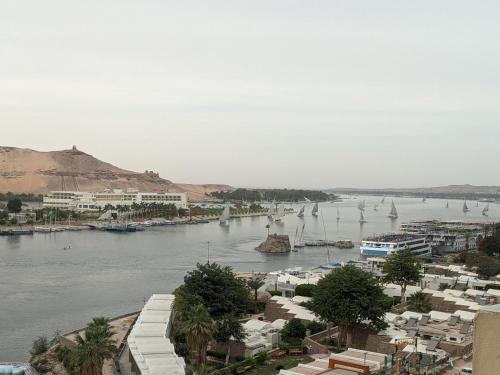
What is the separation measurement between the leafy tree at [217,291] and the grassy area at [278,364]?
1.63m

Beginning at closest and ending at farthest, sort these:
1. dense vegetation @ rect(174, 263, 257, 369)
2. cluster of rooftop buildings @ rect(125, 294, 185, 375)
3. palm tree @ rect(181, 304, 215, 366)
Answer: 1. cluster of rooftop buildings @ rect(125, 294, 185, 375)
2. palm tree @ rect(181, 304, 215, 366)
3. dense vegetation @ rect(174, 263, 257, 369)

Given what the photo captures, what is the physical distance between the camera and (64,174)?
80.1m

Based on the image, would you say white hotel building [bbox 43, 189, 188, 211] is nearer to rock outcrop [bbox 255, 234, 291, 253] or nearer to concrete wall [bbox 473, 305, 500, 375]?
rock outcrop [bbox 255, 234, 291, 253]

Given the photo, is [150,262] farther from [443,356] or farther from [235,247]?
[443,356]

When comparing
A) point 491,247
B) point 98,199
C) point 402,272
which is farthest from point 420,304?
point 98,199

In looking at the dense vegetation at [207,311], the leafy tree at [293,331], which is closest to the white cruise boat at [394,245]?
the leafy tree at [293,331]

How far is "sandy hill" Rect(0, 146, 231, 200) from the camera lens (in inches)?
3014

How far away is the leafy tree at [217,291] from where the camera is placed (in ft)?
35.9

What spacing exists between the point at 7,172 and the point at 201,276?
75995mm

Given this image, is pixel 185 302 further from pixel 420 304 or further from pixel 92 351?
pixel 420 304

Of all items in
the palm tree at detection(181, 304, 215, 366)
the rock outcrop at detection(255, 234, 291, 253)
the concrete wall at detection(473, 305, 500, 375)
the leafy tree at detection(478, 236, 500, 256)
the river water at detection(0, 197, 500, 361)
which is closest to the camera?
the concrete wall at detection(473, 305, 500, 375)

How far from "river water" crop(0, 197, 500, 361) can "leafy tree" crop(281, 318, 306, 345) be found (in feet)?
16.2

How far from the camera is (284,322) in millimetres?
11727

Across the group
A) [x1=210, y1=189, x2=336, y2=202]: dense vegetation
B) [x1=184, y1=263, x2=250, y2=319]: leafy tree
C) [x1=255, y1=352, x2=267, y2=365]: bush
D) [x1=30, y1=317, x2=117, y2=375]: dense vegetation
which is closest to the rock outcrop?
[x1=184, y1=263, x2=250, y2=319]: leafy tree
